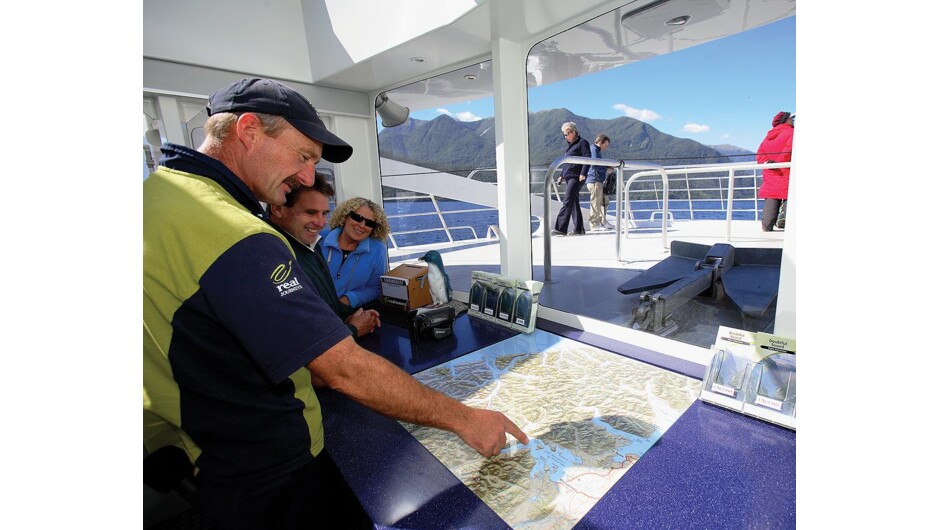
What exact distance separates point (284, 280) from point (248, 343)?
128mm

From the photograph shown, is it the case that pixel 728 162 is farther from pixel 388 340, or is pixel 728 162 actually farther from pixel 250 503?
pixel 250 503

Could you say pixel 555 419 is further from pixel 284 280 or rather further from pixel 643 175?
pixel 643 175

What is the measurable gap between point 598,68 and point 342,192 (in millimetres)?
2026

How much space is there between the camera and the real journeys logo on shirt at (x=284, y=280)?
707mm

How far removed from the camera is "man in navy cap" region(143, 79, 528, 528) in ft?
2.28

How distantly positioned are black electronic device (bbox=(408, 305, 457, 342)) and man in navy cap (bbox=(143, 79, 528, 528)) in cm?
89

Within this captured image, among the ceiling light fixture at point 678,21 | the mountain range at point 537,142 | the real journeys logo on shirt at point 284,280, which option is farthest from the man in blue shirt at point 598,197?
the real journeys logo on shirt at point 284,280

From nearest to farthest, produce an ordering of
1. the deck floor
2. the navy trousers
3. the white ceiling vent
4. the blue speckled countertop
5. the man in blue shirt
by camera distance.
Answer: the blue speckled countertop, the white ceiling vent, the deck floor, the navy trousers, the man in blue shirt

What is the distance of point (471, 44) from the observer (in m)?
2.02

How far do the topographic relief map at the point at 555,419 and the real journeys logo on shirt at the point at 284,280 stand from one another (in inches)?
25.3

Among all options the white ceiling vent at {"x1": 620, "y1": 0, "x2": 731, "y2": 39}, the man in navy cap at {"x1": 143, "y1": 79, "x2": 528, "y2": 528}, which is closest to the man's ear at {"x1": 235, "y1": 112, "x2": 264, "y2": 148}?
the man in navy cap at {"x1": 143, "y1": 79, "x2": 528, "y2": 528}

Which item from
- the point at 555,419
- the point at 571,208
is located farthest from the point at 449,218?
the point at 555,419

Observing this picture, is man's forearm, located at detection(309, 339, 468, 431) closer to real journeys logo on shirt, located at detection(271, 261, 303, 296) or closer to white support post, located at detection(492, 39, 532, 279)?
real journeys logo on shirt, located at detection(271, 261, 303, 296)
